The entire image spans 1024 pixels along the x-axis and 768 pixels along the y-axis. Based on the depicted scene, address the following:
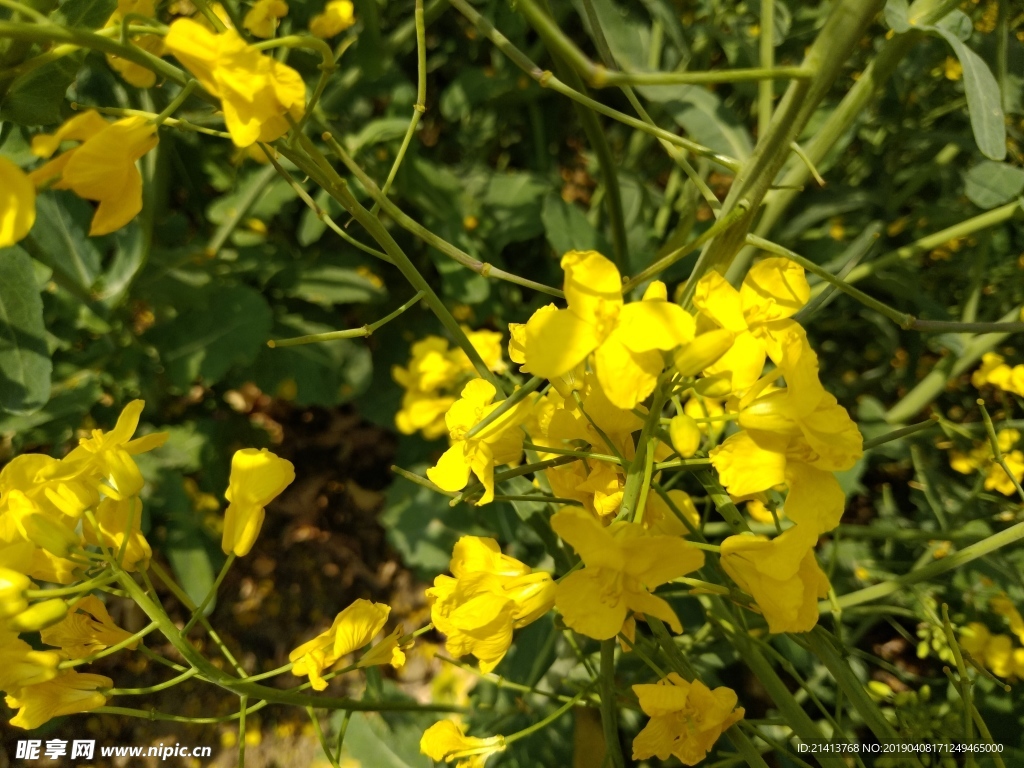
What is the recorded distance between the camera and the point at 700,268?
0.77 metres

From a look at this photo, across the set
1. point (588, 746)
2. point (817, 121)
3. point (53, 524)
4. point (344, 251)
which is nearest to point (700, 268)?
point (53, 524)

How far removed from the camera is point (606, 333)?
1.91 feet

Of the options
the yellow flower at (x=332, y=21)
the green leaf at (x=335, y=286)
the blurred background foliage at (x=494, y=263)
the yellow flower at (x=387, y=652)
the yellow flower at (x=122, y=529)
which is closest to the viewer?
the yellow flower at (x=122, y=529)

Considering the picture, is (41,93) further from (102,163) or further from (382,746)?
(382,746)

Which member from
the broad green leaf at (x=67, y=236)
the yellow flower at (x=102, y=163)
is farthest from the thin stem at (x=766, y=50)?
the broad green leaf at (x=67, y=236)

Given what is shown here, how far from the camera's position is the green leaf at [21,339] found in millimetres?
1060

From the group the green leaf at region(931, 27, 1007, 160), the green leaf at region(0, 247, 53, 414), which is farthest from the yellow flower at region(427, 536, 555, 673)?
the green leaf at region(0, 247, 53, 414)

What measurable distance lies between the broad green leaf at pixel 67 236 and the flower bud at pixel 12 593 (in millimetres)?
873

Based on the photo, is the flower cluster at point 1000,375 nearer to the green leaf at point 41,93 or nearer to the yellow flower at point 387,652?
the yellow flower at point 387,652

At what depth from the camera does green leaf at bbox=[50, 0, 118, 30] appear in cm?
64

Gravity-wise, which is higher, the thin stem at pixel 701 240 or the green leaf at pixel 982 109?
the green leaf at pixel 982 109

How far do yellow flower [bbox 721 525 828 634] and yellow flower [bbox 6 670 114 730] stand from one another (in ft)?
2.24

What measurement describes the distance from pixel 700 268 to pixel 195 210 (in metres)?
1.66

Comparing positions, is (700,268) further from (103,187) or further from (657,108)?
(657,108)
